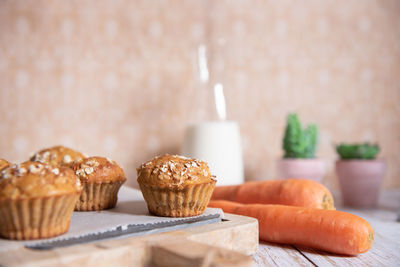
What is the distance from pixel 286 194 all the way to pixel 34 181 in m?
0.87

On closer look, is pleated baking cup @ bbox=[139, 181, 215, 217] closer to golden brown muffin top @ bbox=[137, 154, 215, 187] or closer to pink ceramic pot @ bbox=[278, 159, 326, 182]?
golden brown muffin top @ bbox=[137, 154, 215, 187]

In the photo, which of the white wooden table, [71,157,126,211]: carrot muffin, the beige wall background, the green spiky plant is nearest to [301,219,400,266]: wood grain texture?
the white wooden table

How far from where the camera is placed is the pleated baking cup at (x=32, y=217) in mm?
813

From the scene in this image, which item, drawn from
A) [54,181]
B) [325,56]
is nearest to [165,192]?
[54,181]

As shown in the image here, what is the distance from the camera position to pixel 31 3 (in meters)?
1.75

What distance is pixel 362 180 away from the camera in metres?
1.88

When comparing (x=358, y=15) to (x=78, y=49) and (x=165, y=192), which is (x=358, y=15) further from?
(x=165, y=192)

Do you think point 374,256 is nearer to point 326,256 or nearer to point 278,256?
point 326,256

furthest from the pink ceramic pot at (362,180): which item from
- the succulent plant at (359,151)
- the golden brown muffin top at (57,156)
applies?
the golden brown muffin top at (57,156)

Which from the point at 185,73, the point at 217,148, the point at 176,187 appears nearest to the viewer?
the point at 176,187

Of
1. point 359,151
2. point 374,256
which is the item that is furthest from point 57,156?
point 359,151

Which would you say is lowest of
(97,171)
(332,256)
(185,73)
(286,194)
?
(332,256)

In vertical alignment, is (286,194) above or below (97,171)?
below

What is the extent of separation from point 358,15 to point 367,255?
6.34 feet
